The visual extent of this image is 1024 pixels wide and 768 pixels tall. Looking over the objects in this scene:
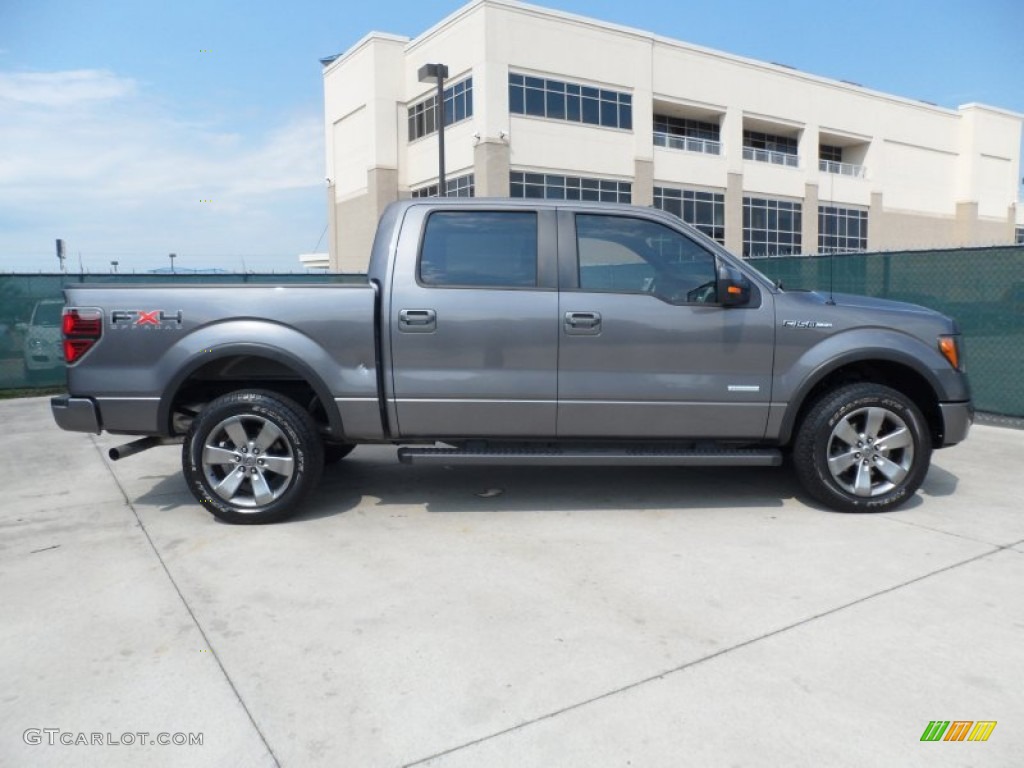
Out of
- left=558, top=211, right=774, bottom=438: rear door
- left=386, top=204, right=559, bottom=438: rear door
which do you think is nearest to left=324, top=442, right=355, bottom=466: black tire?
left=386, top=204, right=559, bottom=438: rear door

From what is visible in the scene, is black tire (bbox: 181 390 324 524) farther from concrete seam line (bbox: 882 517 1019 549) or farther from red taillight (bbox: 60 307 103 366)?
concrete seam line (bbox: 882 517 1019 549)

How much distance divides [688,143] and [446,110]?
12.9 meters

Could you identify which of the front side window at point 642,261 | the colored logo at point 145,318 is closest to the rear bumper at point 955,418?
the front side window at point 642,261

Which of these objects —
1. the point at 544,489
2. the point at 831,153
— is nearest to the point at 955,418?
the point at 544,489

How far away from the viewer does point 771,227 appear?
44031mm

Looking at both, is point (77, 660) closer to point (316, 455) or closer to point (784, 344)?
point (316, 455)

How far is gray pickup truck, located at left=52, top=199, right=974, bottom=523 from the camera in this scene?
486 cm

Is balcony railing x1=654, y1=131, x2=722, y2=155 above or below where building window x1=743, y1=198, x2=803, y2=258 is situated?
above

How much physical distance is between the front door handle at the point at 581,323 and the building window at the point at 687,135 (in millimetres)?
36230

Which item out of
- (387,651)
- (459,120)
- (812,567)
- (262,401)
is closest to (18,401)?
(262,401)

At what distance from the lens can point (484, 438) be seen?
5059 mm

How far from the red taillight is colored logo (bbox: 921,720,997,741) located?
15.8ft

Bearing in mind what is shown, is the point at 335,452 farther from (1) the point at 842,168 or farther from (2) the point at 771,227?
(1) the point at 842,168

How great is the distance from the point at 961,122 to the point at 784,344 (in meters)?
60.2
